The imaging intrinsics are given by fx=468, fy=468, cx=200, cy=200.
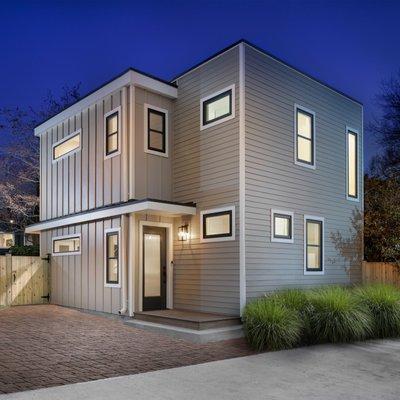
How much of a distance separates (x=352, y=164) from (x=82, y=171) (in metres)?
7.89

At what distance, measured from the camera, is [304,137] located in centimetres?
1213

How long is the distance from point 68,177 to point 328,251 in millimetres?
7730

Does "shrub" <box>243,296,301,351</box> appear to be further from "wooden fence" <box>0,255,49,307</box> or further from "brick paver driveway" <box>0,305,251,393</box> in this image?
"wooden fence" <box>0,255,49,307</box>

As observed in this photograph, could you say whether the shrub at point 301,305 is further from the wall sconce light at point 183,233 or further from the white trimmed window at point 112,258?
the white trimmed window at point 112,258

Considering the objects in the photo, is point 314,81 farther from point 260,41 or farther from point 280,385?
point 260,41

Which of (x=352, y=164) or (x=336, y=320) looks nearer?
(x=336, y=320)

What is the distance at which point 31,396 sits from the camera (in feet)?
17.1

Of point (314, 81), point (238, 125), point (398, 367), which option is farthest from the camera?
point (314, 81)

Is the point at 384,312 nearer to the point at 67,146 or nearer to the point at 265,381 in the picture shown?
the point at 265,381

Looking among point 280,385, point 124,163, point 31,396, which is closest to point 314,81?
point 124,163

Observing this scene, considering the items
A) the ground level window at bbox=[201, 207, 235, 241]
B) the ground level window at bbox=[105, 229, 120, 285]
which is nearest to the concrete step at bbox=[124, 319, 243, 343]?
the ground level window at bbox=[105, 229, 120, 285]

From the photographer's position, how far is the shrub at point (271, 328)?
827 centimetres

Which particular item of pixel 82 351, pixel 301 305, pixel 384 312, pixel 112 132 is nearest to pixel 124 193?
pixel 112 132

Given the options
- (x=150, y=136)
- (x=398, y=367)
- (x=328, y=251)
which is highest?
(x=150, y=136)
